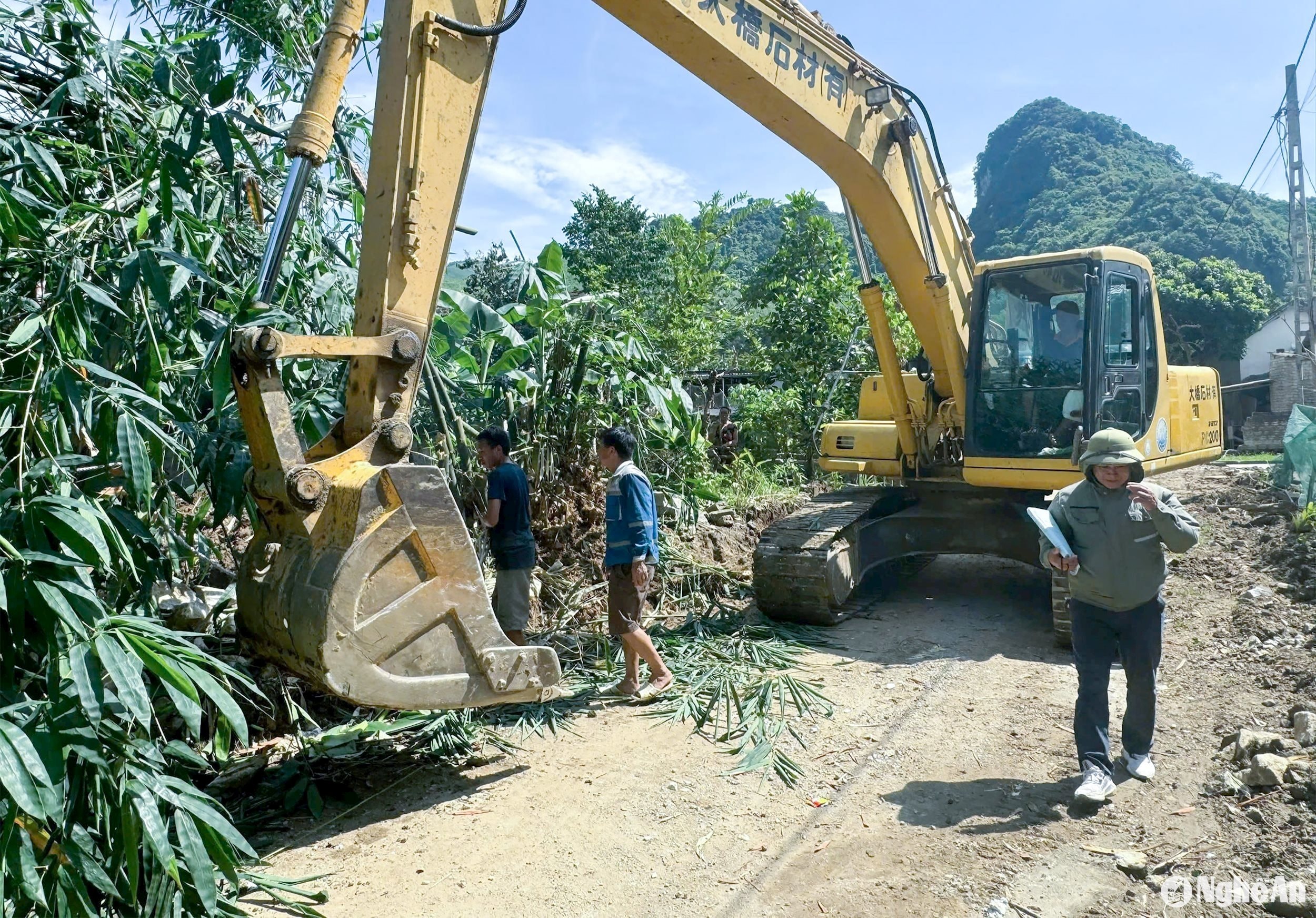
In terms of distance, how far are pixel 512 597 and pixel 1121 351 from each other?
179 inches

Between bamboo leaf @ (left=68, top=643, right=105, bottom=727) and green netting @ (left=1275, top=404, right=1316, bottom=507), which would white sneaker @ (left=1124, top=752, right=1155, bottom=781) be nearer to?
bamboo leaf @ (left=68, top=643, right=105, bottom=727)

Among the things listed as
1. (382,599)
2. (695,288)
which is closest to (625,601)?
(382,599)

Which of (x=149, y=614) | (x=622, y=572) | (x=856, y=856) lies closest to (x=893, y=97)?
(x=622, y=572)

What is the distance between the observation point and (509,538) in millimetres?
5305

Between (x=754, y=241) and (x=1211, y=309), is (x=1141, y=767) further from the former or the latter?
(x=754, y=241)

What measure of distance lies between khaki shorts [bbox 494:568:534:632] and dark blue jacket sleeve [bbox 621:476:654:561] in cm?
66

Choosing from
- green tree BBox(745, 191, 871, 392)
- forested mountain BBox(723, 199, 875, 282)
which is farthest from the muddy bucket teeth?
forested mountain BBox(723, 199, 875, 282)

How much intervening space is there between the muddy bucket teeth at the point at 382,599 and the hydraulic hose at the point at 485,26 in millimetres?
1762

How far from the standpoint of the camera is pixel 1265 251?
43.4m

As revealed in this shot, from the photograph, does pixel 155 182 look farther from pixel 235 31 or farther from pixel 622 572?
pixel 622 572

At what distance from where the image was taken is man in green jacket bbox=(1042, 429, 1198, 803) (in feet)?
13.1

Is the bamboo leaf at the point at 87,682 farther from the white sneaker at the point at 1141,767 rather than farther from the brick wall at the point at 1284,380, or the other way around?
the brick wall at the point at 1284,380

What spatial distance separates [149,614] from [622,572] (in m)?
2.46

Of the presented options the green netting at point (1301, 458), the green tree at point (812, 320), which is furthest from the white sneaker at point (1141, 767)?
the green tree at point (812, 320)
